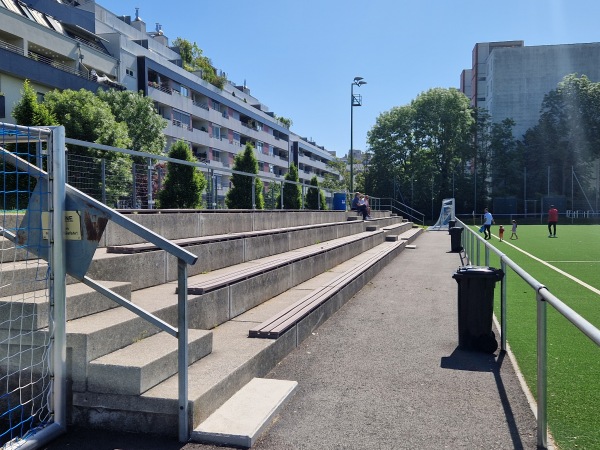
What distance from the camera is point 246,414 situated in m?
4.12

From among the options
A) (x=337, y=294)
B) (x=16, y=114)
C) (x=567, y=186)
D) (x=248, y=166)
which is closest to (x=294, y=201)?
(x=248, y=166)

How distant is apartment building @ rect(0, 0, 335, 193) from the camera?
33.1m

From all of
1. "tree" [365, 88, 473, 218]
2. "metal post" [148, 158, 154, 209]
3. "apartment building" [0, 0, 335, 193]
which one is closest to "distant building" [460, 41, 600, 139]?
"tree" [365, 88, 473, 218]

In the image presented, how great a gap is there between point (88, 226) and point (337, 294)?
213 inches

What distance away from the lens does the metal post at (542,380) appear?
12.1ft

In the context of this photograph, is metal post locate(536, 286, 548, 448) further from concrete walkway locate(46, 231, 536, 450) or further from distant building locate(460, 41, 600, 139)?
distant building locate(460, 41, 600, 139)

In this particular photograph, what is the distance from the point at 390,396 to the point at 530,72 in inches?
3199

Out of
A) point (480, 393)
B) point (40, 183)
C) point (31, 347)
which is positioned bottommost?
point (480, 393)

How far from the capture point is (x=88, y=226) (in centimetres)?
384

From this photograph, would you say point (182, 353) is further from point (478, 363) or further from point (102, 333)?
point (478, 363)

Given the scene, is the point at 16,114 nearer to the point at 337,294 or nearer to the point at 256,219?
the point at 256,219

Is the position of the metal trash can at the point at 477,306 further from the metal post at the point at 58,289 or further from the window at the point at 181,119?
the window at the point at 181,119

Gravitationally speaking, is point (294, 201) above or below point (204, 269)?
above

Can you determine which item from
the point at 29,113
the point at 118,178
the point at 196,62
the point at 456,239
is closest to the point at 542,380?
the point at 118,178
